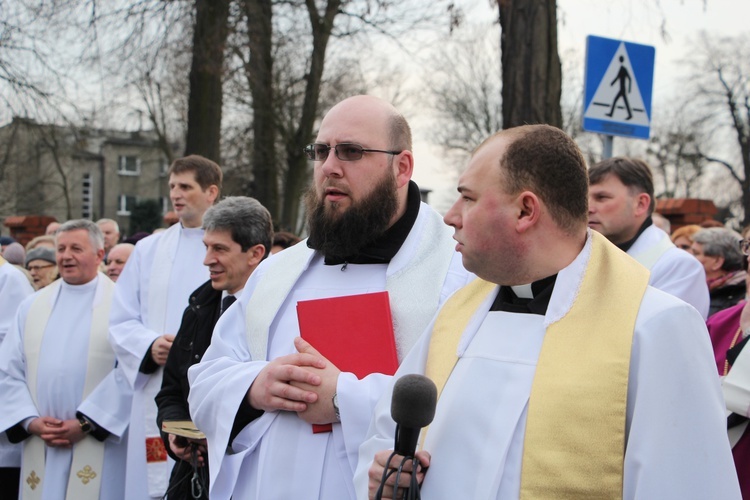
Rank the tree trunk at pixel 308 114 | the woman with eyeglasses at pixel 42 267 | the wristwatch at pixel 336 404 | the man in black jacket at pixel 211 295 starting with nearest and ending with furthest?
the wristwatch at pixel 336 404, the man in black jacket at pixel 211 295, the woman with eyeglasses at pixel 42 267, the tree trunk at pixel 308 114

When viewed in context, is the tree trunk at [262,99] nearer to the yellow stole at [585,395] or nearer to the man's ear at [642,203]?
the man's ear at [642,203]

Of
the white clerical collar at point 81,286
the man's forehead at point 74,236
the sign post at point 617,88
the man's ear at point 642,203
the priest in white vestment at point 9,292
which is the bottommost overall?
the priest in white vestment at point 9,292

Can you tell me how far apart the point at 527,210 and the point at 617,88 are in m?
3.98

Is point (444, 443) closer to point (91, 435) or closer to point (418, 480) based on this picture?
point (418, 480)

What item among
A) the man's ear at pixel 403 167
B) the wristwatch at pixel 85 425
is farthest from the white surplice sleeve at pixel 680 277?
the wristwatch at pixel 85 425

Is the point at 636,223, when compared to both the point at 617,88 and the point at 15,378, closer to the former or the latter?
the point at 617,88

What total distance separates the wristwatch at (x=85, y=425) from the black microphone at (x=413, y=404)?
4155mm

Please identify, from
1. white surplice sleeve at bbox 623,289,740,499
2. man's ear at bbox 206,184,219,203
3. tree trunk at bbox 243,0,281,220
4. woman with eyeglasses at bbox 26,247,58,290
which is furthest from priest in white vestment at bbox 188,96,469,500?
tree trunk at bbox 243,0,281,220

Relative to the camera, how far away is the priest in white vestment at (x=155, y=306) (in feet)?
17.7

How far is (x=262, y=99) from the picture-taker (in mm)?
16250

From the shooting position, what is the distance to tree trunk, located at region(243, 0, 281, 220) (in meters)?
12.6

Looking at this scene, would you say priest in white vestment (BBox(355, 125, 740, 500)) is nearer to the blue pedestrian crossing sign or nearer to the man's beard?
the man's beard

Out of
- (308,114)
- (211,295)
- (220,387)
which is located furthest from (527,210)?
(308,114)

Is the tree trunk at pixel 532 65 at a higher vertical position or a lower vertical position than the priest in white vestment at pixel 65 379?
higher
